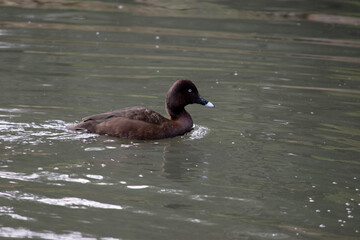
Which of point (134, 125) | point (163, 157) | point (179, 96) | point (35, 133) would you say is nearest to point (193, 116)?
point (179, 96)

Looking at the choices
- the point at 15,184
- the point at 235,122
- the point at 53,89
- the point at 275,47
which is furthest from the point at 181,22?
the point at 15,184

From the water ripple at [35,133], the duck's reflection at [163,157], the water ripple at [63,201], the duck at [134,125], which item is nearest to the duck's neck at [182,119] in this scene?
the duck at [134,125]

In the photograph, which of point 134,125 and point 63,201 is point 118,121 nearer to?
point 134,125

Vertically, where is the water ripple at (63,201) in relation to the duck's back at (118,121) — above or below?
below

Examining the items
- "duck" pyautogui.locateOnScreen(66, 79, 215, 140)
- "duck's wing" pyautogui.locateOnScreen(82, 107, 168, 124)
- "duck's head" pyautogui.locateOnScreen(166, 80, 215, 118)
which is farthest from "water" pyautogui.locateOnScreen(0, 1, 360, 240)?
"duck's head" pyautogui.locateOnScreen(166, 80, 215, 118)

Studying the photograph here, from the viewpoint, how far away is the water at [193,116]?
254 inches

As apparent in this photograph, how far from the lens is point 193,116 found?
36.1 ft

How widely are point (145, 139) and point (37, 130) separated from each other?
1.40 m

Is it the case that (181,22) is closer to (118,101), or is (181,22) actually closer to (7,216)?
(118,101)

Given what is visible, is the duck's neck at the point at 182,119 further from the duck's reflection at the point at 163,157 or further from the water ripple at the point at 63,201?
the water ripple at the point at 63,201

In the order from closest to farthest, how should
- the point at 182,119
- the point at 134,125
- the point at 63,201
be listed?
1. the point at 63,201
2. the point at 134,125
3. the point at 182,119

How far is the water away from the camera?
6.45 metres

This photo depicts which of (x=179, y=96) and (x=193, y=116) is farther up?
(x=179, y=96)

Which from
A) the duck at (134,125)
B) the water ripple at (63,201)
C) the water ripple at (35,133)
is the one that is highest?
the duck at (134,125)
